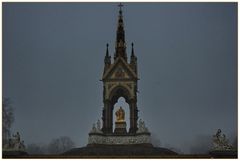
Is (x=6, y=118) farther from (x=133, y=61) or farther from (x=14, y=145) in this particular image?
(x=133, y=61)

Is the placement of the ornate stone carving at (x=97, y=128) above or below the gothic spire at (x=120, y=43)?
below

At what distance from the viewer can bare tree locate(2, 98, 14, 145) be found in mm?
16781

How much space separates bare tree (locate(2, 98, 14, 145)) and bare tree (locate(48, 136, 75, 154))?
1.25 metres

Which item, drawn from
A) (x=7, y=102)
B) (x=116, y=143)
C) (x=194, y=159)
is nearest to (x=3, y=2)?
(x=7, y=102)

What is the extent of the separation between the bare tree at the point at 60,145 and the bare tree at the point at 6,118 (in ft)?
4.10

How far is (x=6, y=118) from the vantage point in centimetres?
1692

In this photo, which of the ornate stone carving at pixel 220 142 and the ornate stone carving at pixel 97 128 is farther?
the ornate stone carving at pixel 97 128

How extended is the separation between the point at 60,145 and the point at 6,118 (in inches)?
68.2

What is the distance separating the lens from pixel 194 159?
16234mm

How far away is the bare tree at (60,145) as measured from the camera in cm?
1727

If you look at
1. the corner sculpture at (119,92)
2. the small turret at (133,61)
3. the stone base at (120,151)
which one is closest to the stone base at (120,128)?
the corner sculpture at (119,92)

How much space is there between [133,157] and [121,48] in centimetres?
448

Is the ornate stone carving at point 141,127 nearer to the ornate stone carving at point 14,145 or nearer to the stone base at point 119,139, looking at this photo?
the stone base at point 119,139

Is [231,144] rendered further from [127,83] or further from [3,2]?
[3,2]
